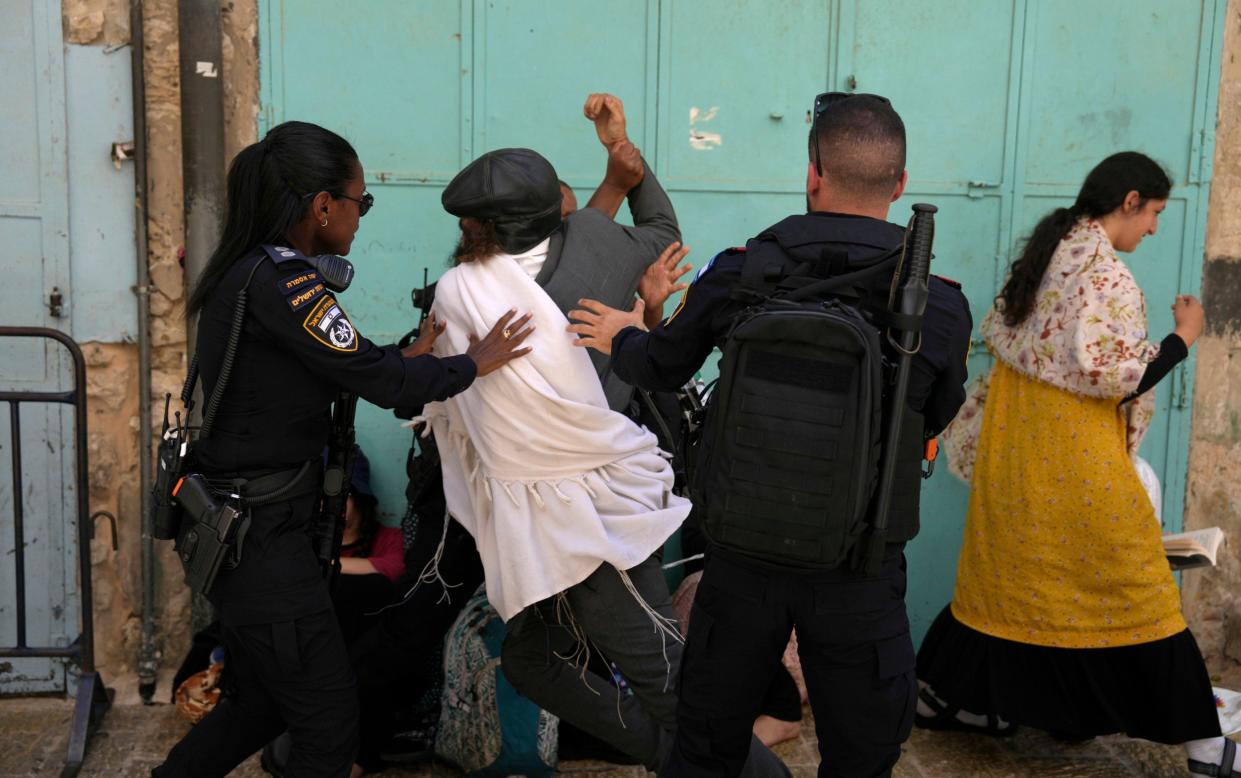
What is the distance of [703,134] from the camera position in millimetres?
4273

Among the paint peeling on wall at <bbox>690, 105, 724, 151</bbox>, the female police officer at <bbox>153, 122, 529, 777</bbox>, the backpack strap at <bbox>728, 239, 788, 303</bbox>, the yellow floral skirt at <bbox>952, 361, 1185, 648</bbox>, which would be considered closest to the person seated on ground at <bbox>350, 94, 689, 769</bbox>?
the female police officer at <bbox>153, 122, 529, 777</bbox>

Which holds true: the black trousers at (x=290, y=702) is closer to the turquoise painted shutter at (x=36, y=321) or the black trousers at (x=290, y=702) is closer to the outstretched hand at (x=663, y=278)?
the outstretched hand at (x=663, y=278)

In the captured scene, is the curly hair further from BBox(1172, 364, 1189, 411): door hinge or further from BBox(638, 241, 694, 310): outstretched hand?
BBox(1172, 364, 1189, 411): door hinge

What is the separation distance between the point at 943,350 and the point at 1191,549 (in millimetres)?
2006

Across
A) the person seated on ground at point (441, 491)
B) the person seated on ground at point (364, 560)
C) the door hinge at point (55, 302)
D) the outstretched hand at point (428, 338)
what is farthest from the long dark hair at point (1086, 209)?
the door hinge at point (55, 302)

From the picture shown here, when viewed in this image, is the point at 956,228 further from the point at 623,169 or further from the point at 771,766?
the point at 771,766

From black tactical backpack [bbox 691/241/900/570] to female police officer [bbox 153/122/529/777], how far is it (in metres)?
0.72

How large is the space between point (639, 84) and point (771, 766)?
93.7 inches

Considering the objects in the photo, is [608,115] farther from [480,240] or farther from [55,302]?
[55,302]

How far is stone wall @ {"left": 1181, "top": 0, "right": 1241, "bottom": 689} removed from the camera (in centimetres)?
452

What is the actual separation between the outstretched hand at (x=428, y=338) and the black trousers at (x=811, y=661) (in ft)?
3.08

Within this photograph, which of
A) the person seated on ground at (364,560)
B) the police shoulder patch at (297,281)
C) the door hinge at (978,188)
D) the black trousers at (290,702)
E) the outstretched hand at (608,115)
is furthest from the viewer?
the door hinge at (978,188)

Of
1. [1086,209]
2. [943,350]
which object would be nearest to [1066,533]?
[1086,209]

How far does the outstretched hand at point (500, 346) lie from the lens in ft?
9.32
